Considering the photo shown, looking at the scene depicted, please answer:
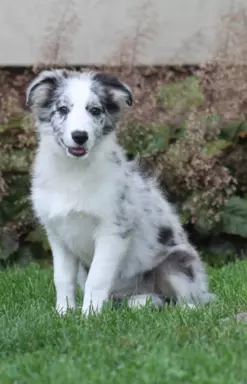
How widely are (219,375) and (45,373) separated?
0.75m

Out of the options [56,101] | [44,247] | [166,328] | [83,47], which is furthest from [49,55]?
[166,328]

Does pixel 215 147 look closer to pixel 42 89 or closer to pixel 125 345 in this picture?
pixel 42 89

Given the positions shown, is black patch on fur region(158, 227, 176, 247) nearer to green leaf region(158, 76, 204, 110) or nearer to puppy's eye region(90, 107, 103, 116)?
puppy's eye region(90, 107, 103, 116)

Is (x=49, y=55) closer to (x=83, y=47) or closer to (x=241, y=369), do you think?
(x=83, y=47)

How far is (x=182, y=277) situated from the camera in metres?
6.17

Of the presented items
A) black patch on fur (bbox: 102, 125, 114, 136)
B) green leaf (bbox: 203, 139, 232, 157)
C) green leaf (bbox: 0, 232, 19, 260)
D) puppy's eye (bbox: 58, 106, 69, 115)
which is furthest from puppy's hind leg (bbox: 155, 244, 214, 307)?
green leaf (bbox: 0, 232, 19, 260)

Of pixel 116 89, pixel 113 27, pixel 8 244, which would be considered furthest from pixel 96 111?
pixel 113 27

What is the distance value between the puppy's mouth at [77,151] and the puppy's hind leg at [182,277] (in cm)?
104

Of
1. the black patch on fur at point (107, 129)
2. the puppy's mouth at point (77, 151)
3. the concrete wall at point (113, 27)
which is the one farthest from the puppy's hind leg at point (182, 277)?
the concrete wall at point (113, 27)

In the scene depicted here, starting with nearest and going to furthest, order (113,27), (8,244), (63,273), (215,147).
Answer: (63,273), (215,147), (8,244), (113,27)

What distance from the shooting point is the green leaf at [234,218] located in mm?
8789

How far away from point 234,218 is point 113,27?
2452mm

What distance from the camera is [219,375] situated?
3926 mm

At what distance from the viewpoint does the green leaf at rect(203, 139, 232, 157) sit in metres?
8.61
